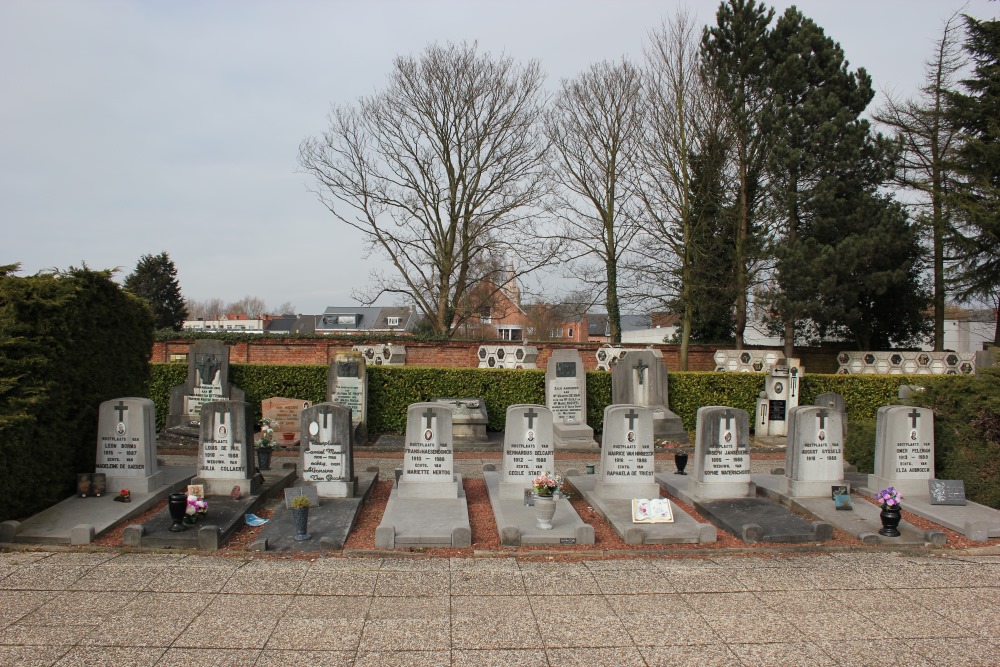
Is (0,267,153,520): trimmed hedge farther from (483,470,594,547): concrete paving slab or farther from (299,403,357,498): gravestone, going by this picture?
(483,470,594,547): concrete paving slab

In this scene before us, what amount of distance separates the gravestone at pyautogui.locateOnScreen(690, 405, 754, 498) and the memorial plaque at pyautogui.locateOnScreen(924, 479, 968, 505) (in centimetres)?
230

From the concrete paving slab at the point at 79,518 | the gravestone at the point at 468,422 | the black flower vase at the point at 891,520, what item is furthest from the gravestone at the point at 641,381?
the concrete paving slab at the point at 79,518

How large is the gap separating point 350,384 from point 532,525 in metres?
8.32

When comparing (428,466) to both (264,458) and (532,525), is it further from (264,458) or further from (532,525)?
(264,458)

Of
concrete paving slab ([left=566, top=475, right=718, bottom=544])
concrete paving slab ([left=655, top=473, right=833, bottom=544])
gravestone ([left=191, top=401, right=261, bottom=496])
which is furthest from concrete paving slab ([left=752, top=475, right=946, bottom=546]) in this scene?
gravestone ([left=191, top=401, right=261, bottom=496])

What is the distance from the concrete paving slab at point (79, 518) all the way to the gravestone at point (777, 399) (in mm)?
12910

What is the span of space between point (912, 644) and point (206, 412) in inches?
321

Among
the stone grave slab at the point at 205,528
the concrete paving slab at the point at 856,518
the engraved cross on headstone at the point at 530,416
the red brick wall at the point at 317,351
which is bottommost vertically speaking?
the concrete paving slab at the point at 856,518

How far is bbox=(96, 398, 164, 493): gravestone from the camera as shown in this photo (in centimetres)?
830

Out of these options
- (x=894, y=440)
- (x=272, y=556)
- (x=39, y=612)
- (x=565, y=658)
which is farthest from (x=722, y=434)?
(x=39, y=612)

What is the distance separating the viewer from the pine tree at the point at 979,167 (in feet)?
68.8

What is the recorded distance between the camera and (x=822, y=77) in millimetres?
23859

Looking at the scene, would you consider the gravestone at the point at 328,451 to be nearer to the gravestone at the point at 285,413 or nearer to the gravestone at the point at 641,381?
the gravestone at the point at 285,413

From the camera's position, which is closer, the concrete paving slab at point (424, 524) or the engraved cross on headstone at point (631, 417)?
the concrete paving slab at point (424, 524)
